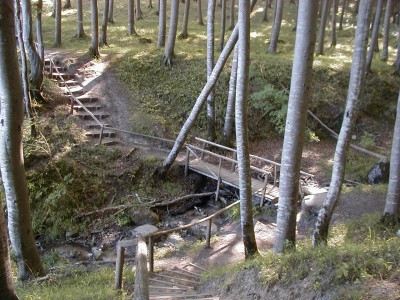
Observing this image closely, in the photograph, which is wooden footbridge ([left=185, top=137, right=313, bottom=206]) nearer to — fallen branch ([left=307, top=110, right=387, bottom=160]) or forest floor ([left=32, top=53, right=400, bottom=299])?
forest floor ([left=32, top=53, right=400, bottom=299])

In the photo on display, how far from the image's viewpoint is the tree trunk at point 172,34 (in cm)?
1998

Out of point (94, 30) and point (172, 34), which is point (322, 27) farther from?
point (94, 30)

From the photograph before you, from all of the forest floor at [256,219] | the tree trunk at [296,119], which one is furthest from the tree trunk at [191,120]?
the tree trunk at [296,119]

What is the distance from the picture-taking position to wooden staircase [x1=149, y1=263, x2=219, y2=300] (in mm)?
6753

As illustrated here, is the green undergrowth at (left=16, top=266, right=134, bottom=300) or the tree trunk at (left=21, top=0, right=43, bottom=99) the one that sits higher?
the tree trunk at (left=21, top=0, right=43, bottom=99)

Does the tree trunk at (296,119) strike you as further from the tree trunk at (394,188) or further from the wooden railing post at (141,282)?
the tree trunk at (394,188)

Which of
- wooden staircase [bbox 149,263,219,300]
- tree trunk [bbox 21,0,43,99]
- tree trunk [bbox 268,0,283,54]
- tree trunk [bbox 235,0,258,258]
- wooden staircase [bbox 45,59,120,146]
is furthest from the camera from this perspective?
tree trunk [bbox 268,0,283,54]

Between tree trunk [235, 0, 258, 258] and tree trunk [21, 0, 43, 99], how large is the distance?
1072cm

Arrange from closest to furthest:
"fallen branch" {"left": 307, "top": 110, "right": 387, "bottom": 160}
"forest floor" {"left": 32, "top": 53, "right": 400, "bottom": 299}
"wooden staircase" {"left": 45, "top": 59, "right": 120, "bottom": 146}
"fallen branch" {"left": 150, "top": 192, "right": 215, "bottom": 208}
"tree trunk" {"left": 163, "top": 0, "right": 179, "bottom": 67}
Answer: "forest floor" {"left": 32, "top": 53, "right": 400, "bottom": 299} → "fallen branch" {"left": 150, "top": 192, "right": 215, "bottom": 208} → "fallen branch" {"left": 307, "top": 110, "right": 387, "bottom": 160} → "wooden staircase" {"left": 45, "top": 59, "right": 120, "bottom": 146} → "tree trunk" {"left": 163, "top": 0, "right": 179, "bottom": 67}

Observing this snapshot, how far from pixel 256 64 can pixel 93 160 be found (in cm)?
985

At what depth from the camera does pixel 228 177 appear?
14688 millimetres

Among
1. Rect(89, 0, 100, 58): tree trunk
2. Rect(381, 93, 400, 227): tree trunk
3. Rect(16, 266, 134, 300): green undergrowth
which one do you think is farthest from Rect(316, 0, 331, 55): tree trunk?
Rect(16, 266, 134, 300): green undergrowth

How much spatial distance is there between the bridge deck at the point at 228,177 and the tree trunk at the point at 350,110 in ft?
14.8

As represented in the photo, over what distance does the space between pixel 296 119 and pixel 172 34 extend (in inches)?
585
